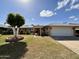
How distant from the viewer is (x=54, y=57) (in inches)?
388

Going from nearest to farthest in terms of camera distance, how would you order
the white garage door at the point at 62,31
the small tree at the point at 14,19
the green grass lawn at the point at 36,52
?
1. the green grass lawn at the point at 36,52
2. the small tree at the point at 14,19
3. the white garage door at the point at 62,31

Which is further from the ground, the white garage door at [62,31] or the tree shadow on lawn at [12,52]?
the white garage door at [62,31]

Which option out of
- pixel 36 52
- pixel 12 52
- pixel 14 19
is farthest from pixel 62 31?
pixel 12 52

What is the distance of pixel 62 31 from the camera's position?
31.6 meters

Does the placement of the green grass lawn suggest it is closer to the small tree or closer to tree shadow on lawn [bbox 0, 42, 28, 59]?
tree shadow on lawn [bbox 0, 42, 28, 59]

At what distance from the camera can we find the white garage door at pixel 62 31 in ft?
103

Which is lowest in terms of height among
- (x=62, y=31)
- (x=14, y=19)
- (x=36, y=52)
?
(x=36, y=52)

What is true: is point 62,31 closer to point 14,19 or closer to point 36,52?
point 14,19

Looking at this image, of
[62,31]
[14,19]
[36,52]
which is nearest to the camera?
[36,52]

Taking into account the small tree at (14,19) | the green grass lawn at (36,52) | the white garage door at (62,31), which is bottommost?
the green grass lawn at (36,52)

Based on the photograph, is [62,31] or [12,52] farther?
[62,31]

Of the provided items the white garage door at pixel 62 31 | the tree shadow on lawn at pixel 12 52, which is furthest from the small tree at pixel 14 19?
the white garage door at pixel 62 31

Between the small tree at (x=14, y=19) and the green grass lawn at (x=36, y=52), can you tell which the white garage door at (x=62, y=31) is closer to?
the small tree at (x=14, y=19)

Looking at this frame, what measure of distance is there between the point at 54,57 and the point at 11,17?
11.7 m
